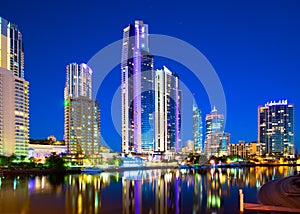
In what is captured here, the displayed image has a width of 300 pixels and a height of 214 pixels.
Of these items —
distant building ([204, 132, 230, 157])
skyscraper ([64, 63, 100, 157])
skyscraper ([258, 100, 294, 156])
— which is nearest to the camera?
skyscraper ([64, 63, 100, 157])

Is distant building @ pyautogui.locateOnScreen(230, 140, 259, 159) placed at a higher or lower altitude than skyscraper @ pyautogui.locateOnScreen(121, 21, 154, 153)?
lower

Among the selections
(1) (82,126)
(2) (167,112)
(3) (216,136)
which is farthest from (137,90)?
(3) (216,136)

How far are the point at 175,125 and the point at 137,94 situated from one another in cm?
2042

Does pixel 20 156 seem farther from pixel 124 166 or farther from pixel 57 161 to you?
pixel 124 166

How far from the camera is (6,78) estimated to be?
227 ft

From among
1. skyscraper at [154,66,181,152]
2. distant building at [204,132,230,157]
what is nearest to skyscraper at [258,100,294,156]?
distant building at [204,132,230,157]

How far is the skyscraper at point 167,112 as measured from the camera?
12556 cm

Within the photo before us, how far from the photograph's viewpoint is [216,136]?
157125 mm

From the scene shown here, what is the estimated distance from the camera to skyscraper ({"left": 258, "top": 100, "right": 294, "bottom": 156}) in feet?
474

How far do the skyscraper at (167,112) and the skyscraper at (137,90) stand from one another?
3.12 m

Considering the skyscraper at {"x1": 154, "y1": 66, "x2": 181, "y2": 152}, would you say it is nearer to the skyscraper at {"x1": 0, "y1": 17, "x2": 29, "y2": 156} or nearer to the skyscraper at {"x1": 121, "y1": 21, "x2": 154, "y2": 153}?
the skyscraper at {"x1": 121, "y1": 21, "x2": 154, "y2": 153}

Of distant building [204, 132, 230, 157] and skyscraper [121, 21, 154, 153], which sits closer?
skyscraper [121, 21, 154, 153]

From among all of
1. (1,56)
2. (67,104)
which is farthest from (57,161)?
(67,104)

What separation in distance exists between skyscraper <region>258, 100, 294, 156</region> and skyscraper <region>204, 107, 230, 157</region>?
14807 mm
